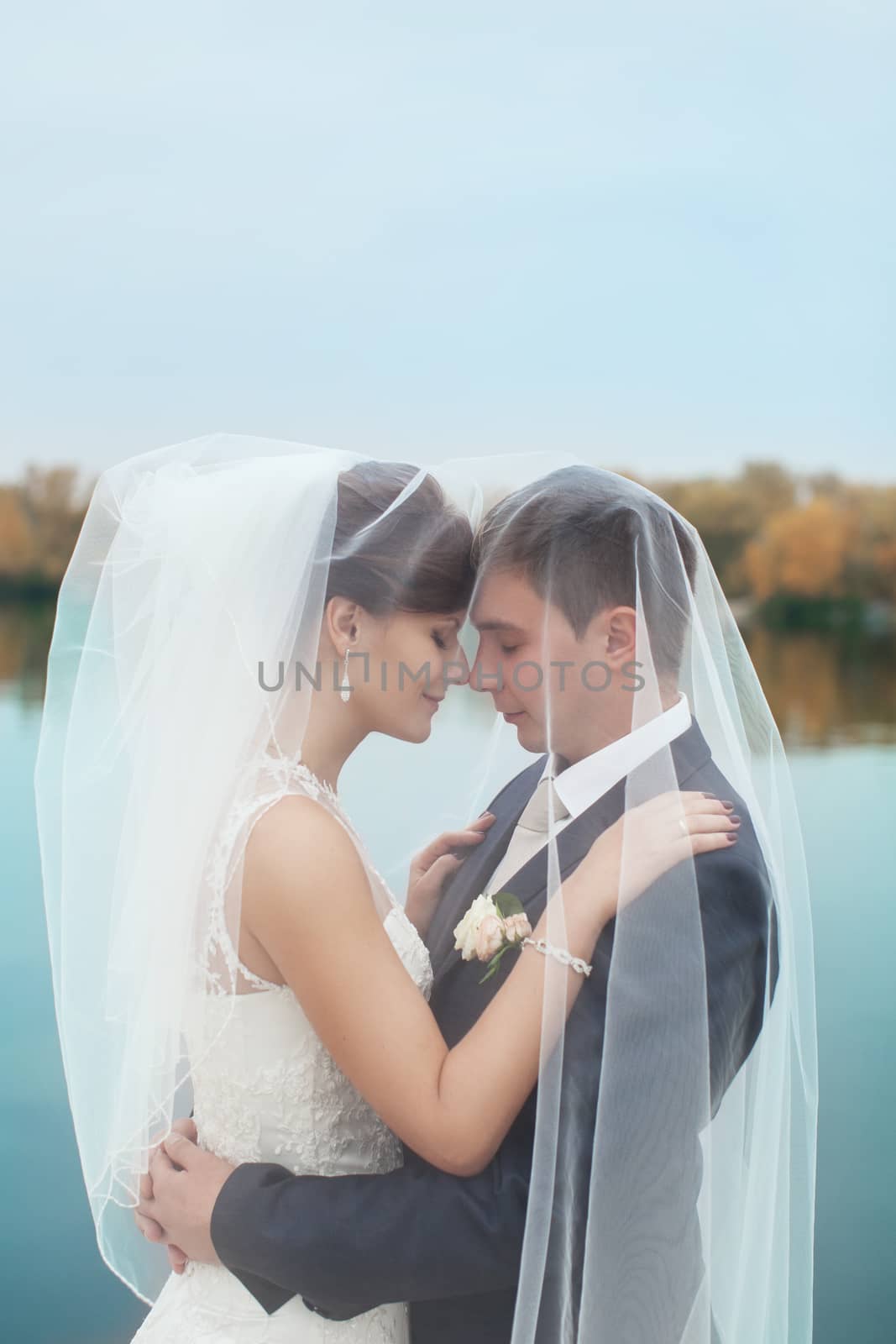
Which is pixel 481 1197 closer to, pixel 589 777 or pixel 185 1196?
pixel 185 1196

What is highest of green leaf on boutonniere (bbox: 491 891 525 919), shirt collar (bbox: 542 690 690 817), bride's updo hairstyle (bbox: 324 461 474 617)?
bride's updo hairstyle (bbox: 324 461 474 617)

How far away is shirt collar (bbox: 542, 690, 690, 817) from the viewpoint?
135 centimetres

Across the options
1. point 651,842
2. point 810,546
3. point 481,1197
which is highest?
point 651,842

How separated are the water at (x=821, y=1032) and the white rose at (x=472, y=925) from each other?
5.15 m

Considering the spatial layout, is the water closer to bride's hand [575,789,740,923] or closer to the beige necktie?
the beige necktie

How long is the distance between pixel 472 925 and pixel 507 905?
0.18 ft

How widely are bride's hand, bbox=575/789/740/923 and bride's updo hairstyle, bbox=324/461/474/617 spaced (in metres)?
0.37

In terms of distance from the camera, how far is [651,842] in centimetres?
121

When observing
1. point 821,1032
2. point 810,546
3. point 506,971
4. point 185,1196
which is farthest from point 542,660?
point 821,1032

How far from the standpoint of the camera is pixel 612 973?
1.21 m

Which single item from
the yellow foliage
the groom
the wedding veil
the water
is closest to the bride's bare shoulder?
the wedding veil

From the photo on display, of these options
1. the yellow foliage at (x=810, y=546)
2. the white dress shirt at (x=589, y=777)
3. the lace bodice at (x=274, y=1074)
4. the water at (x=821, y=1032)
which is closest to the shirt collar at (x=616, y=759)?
the white dress shirt at (x=589, y=777)

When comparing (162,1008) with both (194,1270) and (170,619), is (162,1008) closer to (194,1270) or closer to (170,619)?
(194,1270)

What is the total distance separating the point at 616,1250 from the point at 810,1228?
49 centimetres
